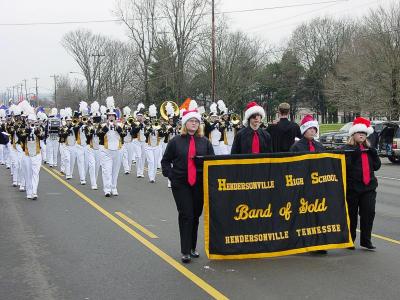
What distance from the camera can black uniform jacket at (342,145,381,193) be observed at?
7.96 m

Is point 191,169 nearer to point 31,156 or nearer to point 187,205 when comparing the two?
point 187,205

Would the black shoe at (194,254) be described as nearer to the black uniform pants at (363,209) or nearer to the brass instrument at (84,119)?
the black uniform pants at (363,209)

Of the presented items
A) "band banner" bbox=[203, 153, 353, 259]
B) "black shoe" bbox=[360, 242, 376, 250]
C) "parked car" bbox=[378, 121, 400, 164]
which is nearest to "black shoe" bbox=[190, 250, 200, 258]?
"band banner" bbox=[203, 153, 353, 259]

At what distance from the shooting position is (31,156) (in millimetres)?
14227

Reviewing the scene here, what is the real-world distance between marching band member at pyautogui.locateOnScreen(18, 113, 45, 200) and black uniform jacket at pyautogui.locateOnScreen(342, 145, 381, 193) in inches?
329

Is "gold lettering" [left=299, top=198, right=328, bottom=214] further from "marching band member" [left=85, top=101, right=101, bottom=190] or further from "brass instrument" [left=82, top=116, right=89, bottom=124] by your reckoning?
"brass instrument" [left=82, top=116, right=89, bottom=124]

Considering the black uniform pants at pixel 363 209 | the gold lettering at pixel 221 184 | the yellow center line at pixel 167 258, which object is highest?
the gold lettering at pixel 221 184

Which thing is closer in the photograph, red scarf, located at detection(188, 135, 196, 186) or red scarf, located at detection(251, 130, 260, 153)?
red scarf, located at detection(188, 135, 196, 186)

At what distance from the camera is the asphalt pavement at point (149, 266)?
6.28 metres

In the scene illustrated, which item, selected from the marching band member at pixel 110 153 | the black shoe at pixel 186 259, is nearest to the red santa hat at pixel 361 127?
the black shoe at pixel 186 259

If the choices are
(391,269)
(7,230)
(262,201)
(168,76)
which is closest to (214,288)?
(262,201)

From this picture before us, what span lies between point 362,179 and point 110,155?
8136mm

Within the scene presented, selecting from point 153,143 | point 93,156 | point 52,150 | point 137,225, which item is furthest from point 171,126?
point 137,225

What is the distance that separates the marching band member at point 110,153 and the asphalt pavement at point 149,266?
3.05m
